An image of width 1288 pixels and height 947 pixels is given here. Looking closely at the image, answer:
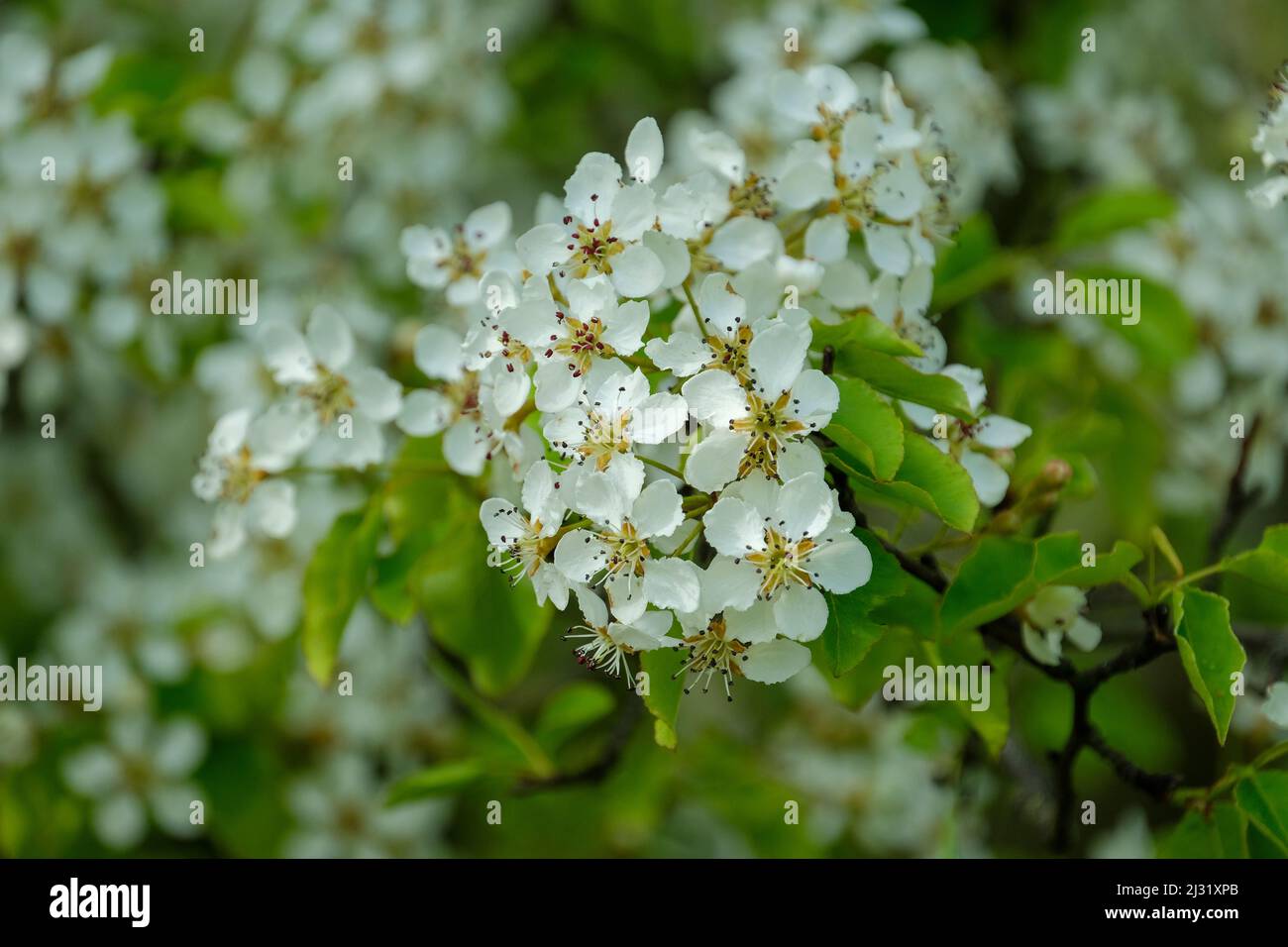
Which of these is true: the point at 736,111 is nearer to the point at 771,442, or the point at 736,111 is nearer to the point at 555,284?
the point at 555,284

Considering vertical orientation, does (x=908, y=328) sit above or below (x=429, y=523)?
above

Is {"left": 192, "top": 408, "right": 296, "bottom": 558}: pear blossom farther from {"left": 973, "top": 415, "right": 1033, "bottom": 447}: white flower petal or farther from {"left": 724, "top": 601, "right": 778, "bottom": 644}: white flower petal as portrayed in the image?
{"left": 973, "top": 415, "right": 1033, "bottom": 447}: white flower petal

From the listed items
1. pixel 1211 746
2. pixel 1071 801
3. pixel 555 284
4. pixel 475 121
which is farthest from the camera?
pixel 1211 746

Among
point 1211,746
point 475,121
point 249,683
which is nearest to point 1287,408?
point 1211,746

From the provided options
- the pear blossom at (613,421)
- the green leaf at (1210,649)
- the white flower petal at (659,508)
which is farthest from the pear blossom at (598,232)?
the green leaf at (1210,649)

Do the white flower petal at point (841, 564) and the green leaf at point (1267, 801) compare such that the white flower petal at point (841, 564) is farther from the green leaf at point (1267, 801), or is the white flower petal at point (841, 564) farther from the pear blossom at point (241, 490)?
the pear blossom at point (241, 490)

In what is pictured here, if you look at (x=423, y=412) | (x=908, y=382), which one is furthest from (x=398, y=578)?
(x=908, y=382)

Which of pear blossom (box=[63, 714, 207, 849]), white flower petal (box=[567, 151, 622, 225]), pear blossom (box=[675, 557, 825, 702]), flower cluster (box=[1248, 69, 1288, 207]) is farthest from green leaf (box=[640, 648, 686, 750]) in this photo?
pear blossom (box=[63, 714, 207, 849])
